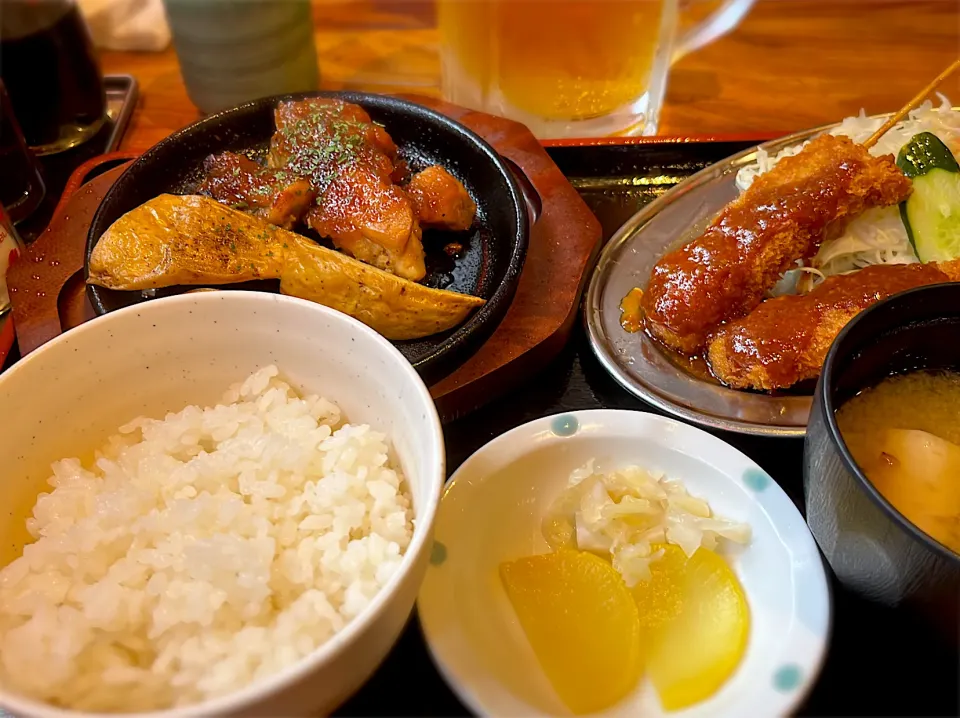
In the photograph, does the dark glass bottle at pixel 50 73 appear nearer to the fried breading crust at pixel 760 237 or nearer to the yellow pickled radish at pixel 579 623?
the fried breading crust at pixel 760 237

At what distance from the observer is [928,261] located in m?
1.76

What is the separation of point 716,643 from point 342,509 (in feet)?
2.01

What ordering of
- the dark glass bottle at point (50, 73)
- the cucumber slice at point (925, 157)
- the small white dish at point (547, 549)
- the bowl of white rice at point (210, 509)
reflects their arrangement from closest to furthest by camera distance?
the bowl of white rice at point (210, 509) → the small white dish at point (547, 549) → the cucumber slice at point (925, 157) → the dark glass bottle at point (50, 73)

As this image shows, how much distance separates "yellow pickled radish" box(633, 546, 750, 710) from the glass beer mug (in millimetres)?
1541

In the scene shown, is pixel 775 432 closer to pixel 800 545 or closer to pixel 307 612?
pixel 800 545

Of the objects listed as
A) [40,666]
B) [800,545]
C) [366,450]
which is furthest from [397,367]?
[800,545]

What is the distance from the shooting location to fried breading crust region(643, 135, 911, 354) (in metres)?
1.68

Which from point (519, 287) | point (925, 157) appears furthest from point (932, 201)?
point (519, 287)

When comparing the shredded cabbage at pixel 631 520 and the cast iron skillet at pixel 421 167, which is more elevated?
the cast iron skillet at pixel 421 167

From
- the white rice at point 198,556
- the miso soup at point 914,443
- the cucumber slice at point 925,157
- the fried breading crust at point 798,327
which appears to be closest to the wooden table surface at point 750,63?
the cucumber slice at point 925,157

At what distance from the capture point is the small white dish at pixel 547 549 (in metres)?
1.10

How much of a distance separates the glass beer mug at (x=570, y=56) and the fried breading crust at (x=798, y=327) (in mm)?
967

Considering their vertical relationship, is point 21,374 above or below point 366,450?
above

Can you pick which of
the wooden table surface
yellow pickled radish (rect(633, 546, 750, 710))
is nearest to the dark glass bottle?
the wooden table surface
